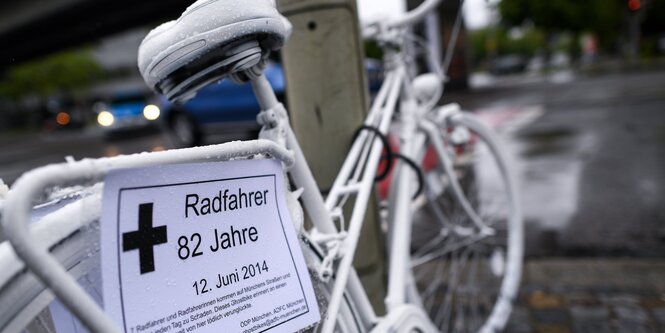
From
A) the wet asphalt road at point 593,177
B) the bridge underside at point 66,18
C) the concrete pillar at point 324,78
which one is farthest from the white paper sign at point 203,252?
the bridge underside at point 66,18

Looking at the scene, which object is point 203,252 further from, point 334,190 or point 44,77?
point 44,77

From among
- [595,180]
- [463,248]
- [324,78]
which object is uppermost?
[324,78]

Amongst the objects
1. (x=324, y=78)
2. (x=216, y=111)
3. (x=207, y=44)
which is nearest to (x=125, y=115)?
(x=216, y=111)

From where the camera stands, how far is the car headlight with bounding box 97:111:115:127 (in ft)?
49.0

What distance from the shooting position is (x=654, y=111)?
8.33 meters

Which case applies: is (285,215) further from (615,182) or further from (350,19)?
(615,182)

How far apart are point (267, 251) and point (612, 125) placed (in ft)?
25.9

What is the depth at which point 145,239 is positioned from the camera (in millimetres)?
806

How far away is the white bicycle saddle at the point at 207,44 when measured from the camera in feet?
3.32

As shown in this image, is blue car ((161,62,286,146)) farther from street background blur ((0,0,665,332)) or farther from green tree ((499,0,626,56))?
green tree ((499,0,626,56))

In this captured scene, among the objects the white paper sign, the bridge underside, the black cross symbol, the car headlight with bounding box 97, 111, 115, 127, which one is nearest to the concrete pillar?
the white paper sign

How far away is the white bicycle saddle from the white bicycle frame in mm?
121

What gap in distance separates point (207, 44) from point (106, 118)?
15.6 meters

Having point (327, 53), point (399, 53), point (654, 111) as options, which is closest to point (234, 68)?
point (327, 53)
